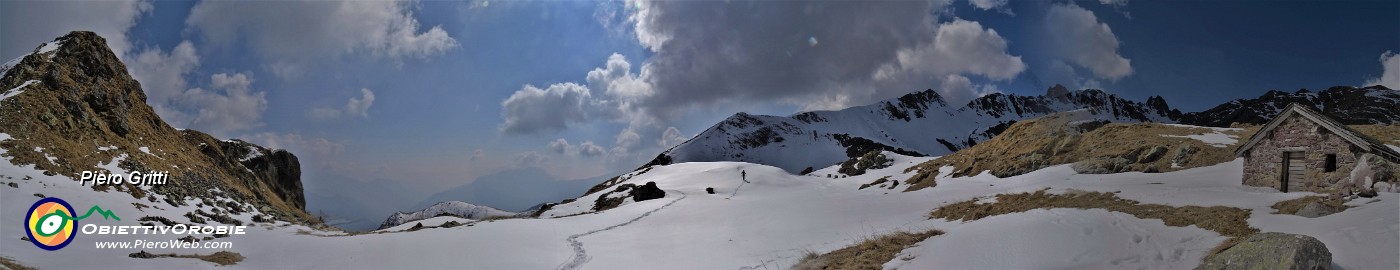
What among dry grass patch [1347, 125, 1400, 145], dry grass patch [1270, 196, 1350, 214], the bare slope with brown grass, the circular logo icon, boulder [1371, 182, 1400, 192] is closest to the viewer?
dry grass patch [1270, 196, 1350, 214]

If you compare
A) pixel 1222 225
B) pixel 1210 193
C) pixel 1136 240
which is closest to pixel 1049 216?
pixel 1136 240

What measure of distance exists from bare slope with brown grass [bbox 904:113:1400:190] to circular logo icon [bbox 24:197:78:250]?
45005 millimetres

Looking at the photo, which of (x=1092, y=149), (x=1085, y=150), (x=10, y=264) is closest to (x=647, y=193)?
(x=1085, y=150)

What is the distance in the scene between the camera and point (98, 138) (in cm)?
3250

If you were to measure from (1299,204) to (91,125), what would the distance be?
186 feet

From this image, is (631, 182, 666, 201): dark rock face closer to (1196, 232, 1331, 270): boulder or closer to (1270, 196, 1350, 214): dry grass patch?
(1270, 196, 1350, 214): dry grass patch

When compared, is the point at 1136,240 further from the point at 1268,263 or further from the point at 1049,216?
the point at 1268,263

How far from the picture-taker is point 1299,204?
16.6 meters

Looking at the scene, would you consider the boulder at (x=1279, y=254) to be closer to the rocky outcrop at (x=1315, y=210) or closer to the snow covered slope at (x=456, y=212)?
the rocky outcrop at (x=1315, y=210)

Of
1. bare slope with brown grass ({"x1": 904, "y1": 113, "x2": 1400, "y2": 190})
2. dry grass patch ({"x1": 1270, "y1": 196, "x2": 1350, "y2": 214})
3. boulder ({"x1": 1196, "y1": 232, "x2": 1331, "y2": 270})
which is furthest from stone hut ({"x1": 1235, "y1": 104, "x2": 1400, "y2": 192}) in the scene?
boulder ({"x1": 1196, "y1": 232, "x2": 1331, "y2": 270})

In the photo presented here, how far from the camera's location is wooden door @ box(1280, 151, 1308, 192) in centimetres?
2119

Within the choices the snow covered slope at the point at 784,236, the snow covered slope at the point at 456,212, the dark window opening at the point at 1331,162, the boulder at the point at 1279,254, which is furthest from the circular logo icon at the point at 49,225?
the dark window opening at the point at 1331,162

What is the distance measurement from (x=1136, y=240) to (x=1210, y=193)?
1097 centimetres

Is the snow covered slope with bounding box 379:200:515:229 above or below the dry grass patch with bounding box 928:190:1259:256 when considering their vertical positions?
below
